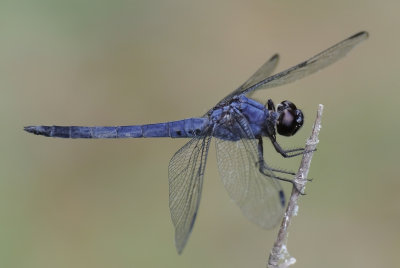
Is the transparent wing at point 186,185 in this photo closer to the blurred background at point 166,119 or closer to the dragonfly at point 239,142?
the dragonfly at point 239,142

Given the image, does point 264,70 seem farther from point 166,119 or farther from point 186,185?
point 166,119

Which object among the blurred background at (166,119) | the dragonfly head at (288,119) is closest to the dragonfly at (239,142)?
the dragonfly head at (288,119)

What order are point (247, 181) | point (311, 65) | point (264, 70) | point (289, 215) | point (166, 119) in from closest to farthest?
point (289, 215) < point (247, 181) < point (311, 65) < point (264, 70) < point (166, 119)

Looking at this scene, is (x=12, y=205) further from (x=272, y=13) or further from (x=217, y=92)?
(x=272, y=13)

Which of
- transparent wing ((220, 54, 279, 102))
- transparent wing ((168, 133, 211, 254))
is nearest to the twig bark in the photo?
transparent wing ((168, 133, 211, 254))

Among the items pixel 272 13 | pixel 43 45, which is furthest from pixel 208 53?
pixel 43 45

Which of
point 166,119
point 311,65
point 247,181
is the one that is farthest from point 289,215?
point 166,119

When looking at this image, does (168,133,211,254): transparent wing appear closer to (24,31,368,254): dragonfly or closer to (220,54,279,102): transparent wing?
(24,31,368,254): dragonfly
